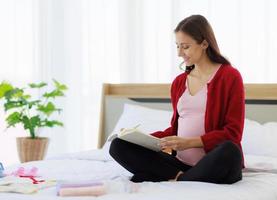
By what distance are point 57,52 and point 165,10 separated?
1.04 metres

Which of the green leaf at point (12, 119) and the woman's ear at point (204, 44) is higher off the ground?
the woman's ear at point (204, 44)

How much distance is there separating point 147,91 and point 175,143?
155cm

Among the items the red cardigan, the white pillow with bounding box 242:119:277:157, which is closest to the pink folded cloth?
the red cardigan

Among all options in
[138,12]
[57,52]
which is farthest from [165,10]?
[57,52]

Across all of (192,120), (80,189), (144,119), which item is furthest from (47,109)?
(80,189)

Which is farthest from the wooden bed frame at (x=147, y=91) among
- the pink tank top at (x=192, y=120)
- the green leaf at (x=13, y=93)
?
the pink tank top at (x=192, y=120)

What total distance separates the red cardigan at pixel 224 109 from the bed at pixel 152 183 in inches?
7.7

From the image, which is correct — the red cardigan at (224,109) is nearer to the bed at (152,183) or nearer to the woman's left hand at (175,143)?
the woman's left hand at (175,143)

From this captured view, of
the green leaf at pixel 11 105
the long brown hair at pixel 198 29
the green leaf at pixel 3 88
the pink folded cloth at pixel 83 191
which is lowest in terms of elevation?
the pink folded cloth at pixel 83 191

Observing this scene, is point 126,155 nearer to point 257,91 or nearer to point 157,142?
point 157,142

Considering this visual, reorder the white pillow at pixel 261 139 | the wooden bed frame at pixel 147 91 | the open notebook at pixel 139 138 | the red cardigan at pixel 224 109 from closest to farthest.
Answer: the open notebook at pixel 139 138 < the red cardigan at pixel 224 109 < the white pillow at pixel 261 139 < the wooden bed frame at pixel 147 91

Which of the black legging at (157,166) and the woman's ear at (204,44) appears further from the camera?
the woman's ear at (204,44)

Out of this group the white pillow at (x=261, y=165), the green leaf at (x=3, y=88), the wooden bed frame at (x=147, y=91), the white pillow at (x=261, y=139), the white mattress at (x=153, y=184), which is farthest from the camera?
the green leaf at (x=3, y=88)

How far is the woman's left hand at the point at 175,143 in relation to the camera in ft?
6.63
